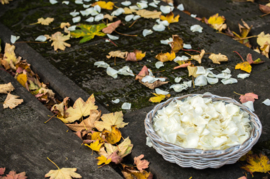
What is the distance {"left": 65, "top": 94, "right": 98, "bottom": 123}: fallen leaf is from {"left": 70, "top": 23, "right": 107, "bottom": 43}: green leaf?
0.98 meters

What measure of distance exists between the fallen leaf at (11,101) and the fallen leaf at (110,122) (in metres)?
0.63

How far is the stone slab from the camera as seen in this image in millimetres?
1428

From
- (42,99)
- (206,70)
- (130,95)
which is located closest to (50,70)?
(42,99)

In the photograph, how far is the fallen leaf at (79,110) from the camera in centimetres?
176

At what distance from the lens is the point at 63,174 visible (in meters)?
1.38

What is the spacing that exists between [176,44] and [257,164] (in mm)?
1338

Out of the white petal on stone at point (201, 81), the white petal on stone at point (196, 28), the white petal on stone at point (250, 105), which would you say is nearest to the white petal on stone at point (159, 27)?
the white petal on stone at point (196, 28)

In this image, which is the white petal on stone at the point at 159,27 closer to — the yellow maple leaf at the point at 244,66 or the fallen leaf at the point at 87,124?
the yellow maple leaf at the point at 244,66

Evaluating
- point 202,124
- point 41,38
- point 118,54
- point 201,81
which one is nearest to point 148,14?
point 118,54

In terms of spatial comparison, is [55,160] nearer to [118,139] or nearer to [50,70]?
[118,139]

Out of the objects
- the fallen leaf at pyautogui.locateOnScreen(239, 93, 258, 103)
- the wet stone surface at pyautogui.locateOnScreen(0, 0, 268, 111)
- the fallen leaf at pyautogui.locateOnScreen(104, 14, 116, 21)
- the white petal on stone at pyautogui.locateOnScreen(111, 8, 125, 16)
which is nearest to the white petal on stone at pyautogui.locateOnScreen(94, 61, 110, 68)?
the wet stone surface at pyautogui.locateOnScreen(0, 0, 268, 111)

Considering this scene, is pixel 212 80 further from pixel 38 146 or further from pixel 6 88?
pixel 6 88

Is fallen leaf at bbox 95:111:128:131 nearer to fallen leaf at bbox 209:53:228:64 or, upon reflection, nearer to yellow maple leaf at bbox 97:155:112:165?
yellow maple leaf at bbox 97:155:112:165

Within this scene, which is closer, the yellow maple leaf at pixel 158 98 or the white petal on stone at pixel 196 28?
the yellow maple leaf at pixel 158 98
